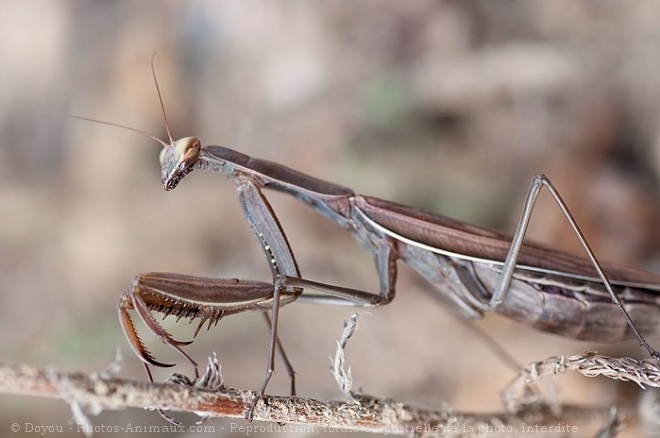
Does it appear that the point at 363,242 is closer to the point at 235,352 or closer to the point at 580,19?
the point at 235,352

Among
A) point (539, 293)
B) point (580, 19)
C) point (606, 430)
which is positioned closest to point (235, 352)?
point (539, 293)

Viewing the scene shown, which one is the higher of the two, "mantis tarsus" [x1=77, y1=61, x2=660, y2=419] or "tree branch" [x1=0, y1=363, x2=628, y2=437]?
"mantis tarsus" [x1=77, y1=61, x2=660, y2=419]

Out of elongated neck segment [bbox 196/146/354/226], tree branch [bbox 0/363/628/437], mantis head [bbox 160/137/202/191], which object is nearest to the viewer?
tree branch [bbox 0/363/628/437]

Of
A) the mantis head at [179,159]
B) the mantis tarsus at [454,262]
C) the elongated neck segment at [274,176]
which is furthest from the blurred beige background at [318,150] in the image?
the mantis head at [179,159]

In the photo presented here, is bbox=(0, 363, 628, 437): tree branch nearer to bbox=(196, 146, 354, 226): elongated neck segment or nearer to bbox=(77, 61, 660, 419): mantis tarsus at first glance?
bbox=(77, 61, 660, 419): mantis tarsus

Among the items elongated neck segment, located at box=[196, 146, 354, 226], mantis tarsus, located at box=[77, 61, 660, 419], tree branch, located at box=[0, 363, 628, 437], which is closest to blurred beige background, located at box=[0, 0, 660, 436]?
mantis tarsus, located at box=[77, 61, 660, 419]

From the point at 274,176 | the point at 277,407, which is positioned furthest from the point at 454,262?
the point at 277,407

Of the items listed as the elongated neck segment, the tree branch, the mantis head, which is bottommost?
the tree branch

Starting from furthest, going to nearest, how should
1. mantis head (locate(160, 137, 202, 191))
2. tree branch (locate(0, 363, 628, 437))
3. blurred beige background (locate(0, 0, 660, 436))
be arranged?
blurred beige background (locate(0, 0, 660, 436)) < mantis head (locate(160, 137, 202, 191)) < tree branch (locate(0, 363, 628, 437))
